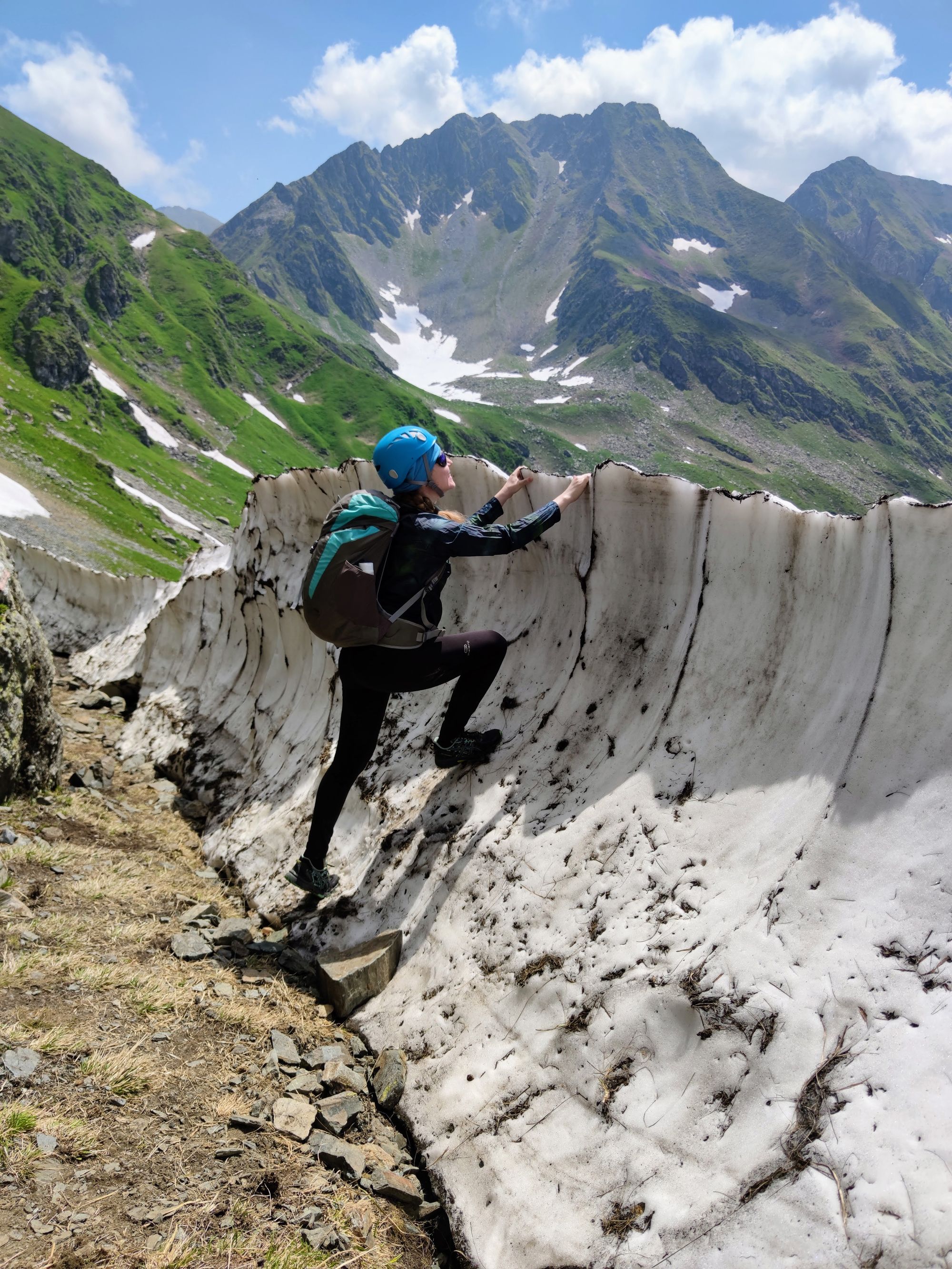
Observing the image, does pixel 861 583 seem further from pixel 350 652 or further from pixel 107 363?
pixel 107 363

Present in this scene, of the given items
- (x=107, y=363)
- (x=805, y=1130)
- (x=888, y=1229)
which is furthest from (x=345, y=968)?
(x=107, y=363)

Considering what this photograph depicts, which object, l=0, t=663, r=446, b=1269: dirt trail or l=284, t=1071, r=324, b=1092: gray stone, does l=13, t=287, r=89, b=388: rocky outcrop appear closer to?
l=0, t=663, r=446, b=1269: dirt trail

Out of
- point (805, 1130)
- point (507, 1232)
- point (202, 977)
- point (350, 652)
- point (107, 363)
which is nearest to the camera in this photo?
point (805, 1130)

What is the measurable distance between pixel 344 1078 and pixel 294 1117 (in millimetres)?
564

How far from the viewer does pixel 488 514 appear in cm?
623

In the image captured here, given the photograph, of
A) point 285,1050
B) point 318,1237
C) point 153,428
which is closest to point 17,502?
point 285,1050

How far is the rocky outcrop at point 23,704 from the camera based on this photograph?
7.37 metres

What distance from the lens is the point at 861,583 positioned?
14.7 feet

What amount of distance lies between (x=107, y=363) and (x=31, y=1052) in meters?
162

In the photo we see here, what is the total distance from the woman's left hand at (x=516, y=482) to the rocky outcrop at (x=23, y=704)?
205 inches

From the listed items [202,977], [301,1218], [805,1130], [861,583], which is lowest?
[202,977]

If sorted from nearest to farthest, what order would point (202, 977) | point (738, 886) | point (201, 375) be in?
point (738, 886)
point (202, 977)
point (201, 375)

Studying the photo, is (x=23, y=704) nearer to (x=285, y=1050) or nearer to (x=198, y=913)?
(x=198, y=913)

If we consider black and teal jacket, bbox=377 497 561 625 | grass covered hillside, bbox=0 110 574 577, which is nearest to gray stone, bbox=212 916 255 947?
black and teal jacket, bbox=377 497 561 625
